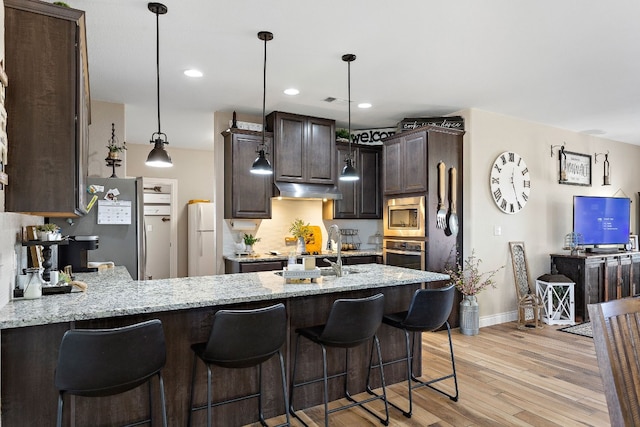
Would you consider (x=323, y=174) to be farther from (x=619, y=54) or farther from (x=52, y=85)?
(x=52, y=85)

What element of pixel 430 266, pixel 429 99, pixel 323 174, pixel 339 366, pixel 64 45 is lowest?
pixel 339 366

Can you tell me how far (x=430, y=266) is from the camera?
4.62m

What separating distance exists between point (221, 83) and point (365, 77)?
140cm

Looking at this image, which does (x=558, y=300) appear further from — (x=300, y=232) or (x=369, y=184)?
(x=300, y=232)

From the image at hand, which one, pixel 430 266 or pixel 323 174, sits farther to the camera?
pixel 323 174

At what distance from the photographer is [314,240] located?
559 centimetres

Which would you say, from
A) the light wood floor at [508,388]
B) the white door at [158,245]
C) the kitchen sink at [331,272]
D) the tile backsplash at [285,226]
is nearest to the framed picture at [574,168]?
the light wood floor at [508,388]

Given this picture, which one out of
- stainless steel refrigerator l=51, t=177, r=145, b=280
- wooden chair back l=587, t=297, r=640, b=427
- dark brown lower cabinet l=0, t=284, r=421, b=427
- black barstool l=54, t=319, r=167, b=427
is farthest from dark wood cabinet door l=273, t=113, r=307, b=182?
wooden chair back l=587, t=297, r=640, b=427

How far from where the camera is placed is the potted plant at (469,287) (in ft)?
14.9

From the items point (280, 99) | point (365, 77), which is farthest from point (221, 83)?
point (365, 77)

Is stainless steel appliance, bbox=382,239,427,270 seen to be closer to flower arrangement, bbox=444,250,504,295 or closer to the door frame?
flower arrangement, bbox=444,250,504,295

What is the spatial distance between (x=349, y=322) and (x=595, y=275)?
4.47 meters

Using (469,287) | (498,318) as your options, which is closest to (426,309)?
(469,287)

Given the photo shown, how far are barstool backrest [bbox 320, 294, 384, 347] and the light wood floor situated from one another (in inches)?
24.3
